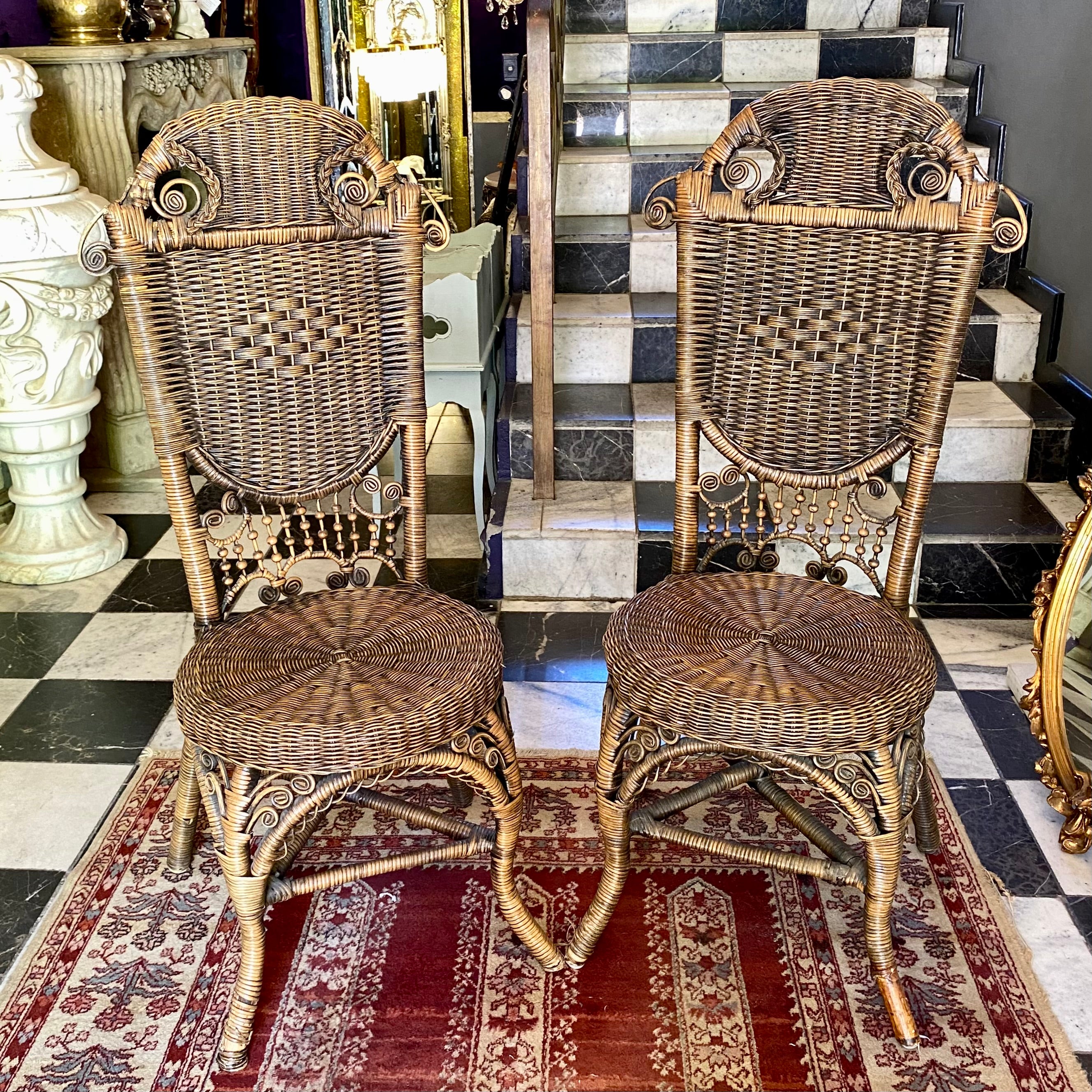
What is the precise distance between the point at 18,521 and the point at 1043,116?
3.09 m

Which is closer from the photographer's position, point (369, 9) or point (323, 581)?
point (323, 581)

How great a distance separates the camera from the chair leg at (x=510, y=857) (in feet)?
5.98

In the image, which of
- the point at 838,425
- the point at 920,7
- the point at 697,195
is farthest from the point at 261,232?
the point at 920,7

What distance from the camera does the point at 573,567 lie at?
9.82ft

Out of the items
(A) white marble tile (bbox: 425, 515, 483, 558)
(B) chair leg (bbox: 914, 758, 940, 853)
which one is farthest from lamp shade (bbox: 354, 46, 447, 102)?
(B) chair leg (bbox: 914, 758, 940, 853)

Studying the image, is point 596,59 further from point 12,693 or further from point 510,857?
point 510,857

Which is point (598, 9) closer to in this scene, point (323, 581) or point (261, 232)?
point (323, 581)

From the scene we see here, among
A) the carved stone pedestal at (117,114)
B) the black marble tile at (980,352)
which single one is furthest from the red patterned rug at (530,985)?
the carved stone pedestal at (117,114)

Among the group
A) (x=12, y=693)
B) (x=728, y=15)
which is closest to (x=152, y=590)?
(x=12, y=693)

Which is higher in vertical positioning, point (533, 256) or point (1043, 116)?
point (1043, 116)

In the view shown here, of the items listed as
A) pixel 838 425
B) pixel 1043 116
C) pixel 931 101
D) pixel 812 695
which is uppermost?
pixel 931 101

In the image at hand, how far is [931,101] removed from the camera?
186 cm

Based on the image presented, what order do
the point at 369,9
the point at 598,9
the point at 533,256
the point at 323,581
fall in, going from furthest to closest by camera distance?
the point at 369,9 → the point at 598,9 → the point at 323,581 → the point at 533,256

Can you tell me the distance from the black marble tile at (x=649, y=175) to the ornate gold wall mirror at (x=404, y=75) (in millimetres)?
2369
